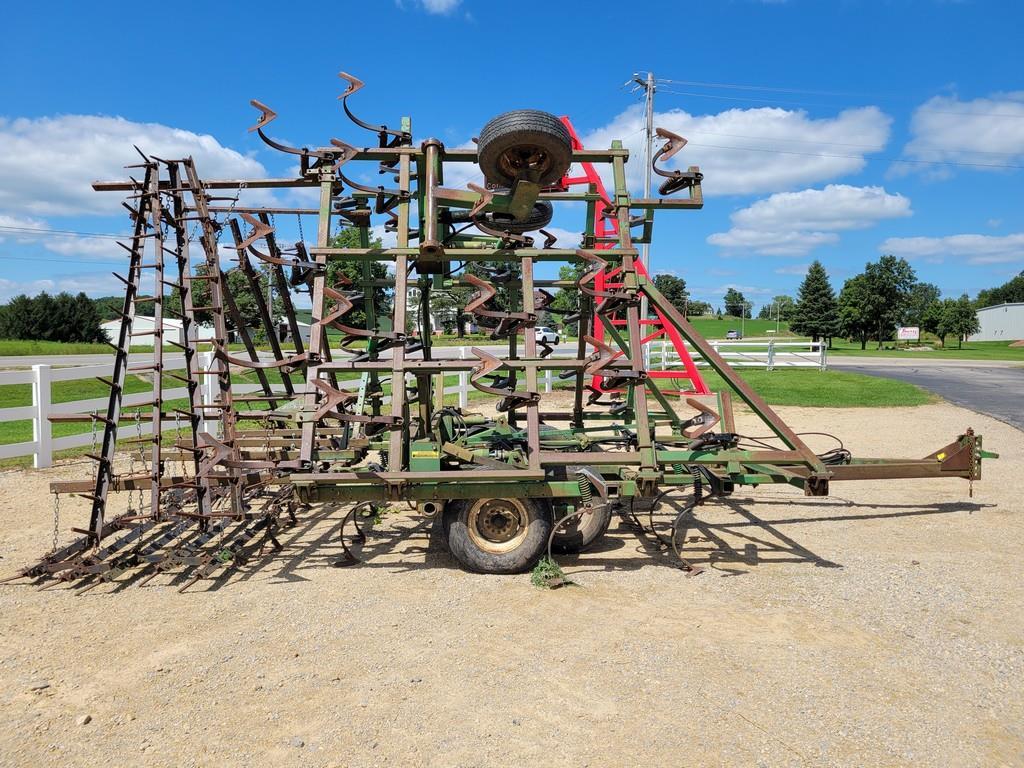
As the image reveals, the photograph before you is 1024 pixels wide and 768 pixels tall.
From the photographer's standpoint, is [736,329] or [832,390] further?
[736,329]

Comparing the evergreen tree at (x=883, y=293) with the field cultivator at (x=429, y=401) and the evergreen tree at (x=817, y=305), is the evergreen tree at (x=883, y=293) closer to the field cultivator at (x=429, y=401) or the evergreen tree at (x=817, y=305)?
the evergreen tree at (x=817, y=305)

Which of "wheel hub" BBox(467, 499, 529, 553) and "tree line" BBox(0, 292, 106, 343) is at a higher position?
"tree line" BBox(0, 292, 106, 343)

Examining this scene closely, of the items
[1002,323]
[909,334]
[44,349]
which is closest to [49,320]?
[44,349]

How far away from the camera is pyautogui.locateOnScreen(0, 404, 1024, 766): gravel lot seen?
2975 millimetres

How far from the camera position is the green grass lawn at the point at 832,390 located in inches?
659

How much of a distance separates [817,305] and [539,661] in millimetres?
59608

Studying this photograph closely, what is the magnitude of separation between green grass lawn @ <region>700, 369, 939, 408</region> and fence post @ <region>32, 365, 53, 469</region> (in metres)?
13.9

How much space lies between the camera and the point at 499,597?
4.64 metres

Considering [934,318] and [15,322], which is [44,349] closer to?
[15,322]

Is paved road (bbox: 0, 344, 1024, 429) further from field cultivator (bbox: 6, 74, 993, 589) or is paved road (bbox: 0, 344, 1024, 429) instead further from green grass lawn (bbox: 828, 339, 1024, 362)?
green grass lawn (bbox: 828, 339, 1024, 362)

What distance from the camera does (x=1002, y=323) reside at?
277 ft

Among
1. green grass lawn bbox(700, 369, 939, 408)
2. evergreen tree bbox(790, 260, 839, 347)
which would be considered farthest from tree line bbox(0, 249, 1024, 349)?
green grass lawn bbox(700, 369, 939, 408)

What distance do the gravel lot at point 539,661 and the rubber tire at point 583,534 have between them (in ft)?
0.45

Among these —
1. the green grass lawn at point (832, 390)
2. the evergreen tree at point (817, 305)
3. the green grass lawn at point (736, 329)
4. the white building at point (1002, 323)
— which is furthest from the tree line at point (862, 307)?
the green grass lawn at point (832, 390)
